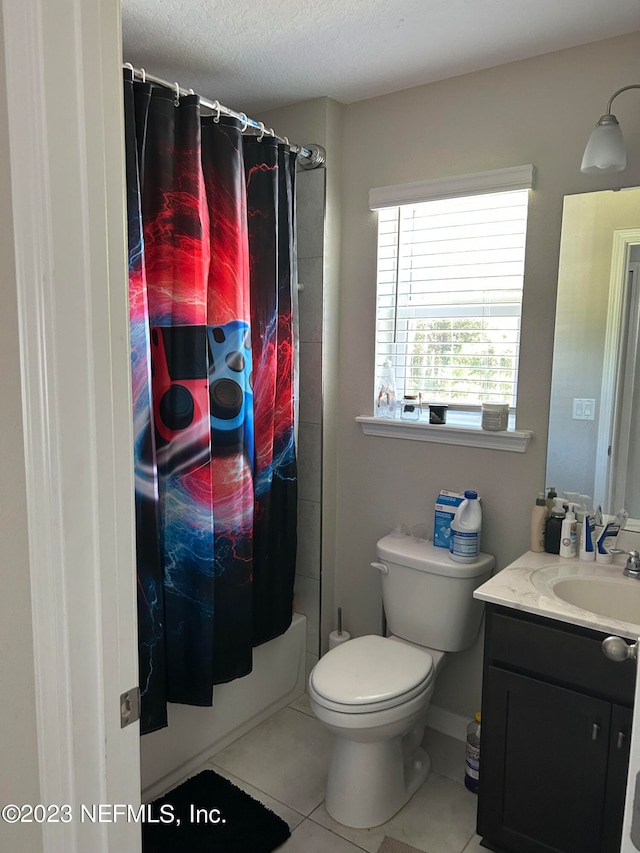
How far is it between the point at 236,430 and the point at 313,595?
911mm

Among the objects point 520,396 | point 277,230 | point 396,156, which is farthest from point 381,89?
point 520,396

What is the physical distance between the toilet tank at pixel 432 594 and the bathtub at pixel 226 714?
524 millimetres

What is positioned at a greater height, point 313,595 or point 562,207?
point 562,207

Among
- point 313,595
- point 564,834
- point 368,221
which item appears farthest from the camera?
point 313,595

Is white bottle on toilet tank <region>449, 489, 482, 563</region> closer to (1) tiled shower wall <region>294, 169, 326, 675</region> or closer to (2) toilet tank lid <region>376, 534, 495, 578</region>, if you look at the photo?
(2) toilet tank lid <region>376, 534, 495, 578</region>

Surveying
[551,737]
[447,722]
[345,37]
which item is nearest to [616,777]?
[551,737]

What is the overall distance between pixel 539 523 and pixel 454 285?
0.91m

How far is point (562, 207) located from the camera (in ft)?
6.86

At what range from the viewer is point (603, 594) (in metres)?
1.88

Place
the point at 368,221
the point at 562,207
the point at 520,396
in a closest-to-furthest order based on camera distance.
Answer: the point at 562,207 → the point at 520,396 → the point at 368,221

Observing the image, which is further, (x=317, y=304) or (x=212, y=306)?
(x=317, y=304)

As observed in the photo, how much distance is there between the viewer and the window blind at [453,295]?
227 centimetres

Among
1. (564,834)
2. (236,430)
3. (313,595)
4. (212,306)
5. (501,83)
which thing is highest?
(501,83)

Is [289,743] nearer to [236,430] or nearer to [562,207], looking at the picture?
[236,430]
